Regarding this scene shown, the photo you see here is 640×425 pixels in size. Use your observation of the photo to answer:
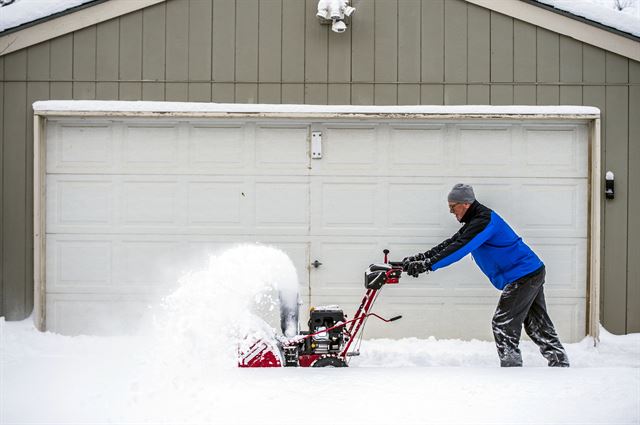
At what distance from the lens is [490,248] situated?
5.56 metres

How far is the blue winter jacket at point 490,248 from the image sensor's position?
534 centimetres

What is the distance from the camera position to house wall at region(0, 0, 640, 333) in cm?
739

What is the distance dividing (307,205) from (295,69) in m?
1.57

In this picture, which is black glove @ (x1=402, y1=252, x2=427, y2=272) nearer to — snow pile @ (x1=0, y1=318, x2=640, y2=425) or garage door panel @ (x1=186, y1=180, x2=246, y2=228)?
snow pile @ (x1=0, y1=318, x2=640, y2=425)

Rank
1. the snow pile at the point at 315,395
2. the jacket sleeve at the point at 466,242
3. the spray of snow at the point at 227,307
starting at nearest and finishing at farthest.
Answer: the snow pile at the point at 315,395 < the spray of snow at the point at 227,307 < the jacket sleeve at the point at 466,242

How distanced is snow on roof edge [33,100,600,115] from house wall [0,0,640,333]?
3.2 inches

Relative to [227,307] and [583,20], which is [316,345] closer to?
[227,307]

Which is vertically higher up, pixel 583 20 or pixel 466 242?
pixel 583 20

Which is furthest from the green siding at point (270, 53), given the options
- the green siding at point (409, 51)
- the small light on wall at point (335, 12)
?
the green siding at point (409, 51)

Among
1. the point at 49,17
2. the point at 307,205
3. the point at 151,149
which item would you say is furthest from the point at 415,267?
the point at 49,17

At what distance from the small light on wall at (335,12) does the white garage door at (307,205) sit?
1094 millimetres

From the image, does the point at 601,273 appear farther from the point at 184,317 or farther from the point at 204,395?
the point at 204,395

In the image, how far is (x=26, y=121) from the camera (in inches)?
293

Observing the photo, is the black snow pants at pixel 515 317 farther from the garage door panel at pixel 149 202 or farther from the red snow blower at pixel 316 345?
the garage door panel at pixel 149 202
